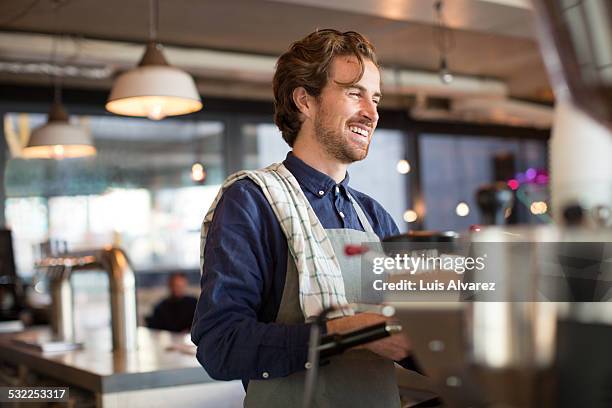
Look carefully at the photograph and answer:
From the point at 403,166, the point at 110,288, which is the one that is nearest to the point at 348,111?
the point at 110,288

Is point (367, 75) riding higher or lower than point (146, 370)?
higher

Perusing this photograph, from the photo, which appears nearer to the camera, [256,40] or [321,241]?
[321,241]

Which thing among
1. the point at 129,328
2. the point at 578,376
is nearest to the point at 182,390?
the point at 129,328

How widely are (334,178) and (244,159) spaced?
18.8 ft

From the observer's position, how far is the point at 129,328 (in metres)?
2.98

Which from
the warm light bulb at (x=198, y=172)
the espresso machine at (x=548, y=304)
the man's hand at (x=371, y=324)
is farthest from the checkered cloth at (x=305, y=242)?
the warm light bulb at (x=198, y=172)

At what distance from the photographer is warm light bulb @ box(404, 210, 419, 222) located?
820cm

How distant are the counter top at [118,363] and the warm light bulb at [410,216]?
4.94 metres

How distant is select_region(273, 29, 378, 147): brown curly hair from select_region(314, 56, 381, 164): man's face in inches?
0.5

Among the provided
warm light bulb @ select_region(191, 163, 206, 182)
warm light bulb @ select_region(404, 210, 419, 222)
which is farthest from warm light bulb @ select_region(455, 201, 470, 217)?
warm light bulb @ select_region(191, 163, 206, 182)

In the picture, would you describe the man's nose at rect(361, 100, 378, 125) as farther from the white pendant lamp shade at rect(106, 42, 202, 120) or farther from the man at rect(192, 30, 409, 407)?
the white pendant lamp shade at rect(106, 42, 202, 120)

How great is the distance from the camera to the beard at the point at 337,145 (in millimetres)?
1617

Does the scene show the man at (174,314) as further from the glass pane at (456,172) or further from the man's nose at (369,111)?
the man's nose at (369,111)

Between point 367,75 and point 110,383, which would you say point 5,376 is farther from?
point 367,75
